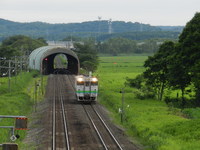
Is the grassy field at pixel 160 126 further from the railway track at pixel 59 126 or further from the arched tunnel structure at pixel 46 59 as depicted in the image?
the arched tunnel structure at pixel 46 59

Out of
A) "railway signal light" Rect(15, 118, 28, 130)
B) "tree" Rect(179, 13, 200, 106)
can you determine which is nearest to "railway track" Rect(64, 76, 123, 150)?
"railway signal light" Rect(15, 118, 28, 130)

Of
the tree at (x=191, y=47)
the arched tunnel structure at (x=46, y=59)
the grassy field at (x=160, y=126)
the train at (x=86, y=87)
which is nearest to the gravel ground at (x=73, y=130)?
the grassy field at (x=160, y=126)

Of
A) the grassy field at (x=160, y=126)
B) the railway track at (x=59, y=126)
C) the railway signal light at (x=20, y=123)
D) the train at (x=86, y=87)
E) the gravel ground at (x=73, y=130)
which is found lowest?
the gravel ground at (x=73, y=130)

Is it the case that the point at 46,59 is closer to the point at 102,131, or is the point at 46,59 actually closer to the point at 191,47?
the point at 191,47

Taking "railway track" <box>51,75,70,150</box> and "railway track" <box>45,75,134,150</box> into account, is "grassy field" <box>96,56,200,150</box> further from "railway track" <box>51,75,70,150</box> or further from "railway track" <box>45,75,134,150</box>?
"railway track" <box>51,75,70,150</box>

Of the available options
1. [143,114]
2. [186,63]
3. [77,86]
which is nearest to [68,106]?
[77,86]

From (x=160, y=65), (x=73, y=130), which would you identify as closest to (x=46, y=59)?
(x=160, y=65)

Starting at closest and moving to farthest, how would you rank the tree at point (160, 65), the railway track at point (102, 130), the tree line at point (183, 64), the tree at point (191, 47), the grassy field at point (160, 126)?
the grassy field at point (160, 126)
the railway track at point (102, 130)
the tree at point (191, 47)
the tree line at point (183, 64)
the tree at point (160, 65)

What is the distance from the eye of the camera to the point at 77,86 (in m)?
49.8

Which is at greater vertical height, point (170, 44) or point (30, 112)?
point (170, 44)

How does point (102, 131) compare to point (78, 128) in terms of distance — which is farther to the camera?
point (78, 128)

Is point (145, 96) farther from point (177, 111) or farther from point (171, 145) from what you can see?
point (171, 145)

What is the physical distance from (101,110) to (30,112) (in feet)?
27.0

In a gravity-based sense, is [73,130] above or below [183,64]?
below
